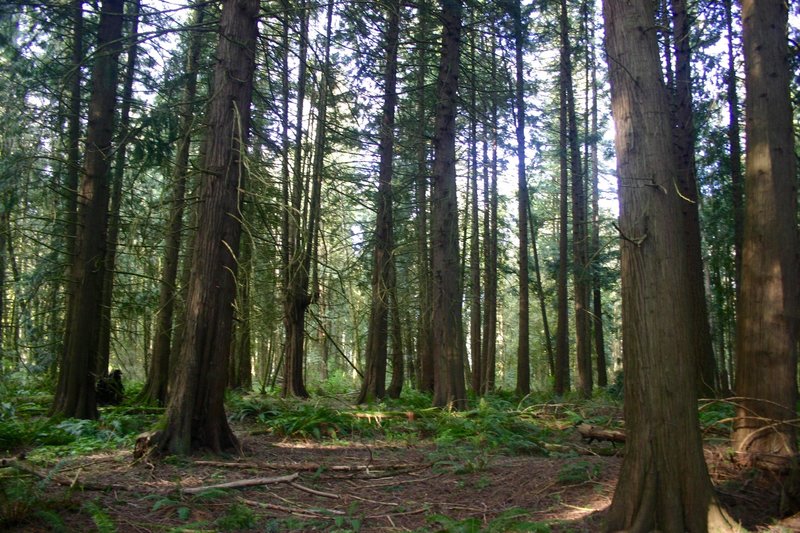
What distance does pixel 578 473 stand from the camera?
18.6 feet

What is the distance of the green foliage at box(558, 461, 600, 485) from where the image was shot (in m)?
5.58

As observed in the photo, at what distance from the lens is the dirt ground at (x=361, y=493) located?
14.6ft

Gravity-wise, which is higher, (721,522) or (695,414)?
(695,414)

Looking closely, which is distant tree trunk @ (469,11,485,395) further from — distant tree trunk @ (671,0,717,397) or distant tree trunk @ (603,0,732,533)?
distant tree trunk @ (603,0,732,533)

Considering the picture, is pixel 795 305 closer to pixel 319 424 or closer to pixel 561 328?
pixel 319 424

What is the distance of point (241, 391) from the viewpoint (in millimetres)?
16047

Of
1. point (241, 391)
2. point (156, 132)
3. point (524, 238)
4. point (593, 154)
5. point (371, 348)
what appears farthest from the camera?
point (593, 154)

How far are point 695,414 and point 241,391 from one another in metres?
13.9

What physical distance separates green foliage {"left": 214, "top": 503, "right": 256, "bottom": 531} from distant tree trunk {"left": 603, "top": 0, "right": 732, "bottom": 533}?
2.85 m

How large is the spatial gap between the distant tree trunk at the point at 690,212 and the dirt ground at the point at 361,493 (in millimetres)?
4861

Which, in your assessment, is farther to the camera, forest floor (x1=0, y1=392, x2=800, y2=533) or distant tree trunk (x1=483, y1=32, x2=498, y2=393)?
distant tree trunk (x1=483, y1=32, x2=498, y2=393)

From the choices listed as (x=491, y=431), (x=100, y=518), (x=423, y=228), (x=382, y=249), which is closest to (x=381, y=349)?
(x=382, y=249)

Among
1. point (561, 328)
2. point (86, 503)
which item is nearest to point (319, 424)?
point (86, 503)

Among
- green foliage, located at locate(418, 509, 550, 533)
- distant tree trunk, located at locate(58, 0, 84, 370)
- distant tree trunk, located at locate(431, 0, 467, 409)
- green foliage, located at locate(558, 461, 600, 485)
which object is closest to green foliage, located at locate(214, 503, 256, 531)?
green foliage, located at locate(418, 509, 550, 533)
